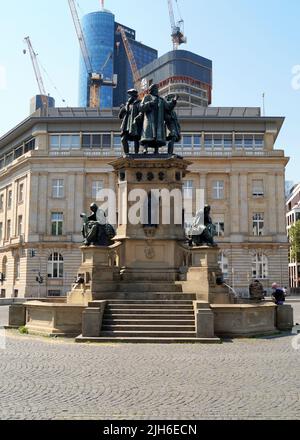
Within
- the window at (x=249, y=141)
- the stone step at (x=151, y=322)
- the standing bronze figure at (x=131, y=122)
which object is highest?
the window at (x=249, y=141)

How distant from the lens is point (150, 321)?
52.2 feet

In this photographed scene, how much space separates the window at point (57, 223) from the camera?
72.9 metres

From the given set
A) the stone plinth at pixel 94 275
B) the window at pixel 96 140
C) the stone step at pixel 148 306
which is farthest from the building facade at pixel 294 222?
the stone step at pixel 148 306

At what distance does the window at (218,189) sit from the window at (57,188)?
68.0 ft

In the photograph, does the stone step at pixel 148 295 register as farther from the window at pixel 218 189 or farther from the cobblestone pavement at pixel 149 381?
the window at pixel 218 189

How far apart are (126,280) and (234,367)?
27.8 ft

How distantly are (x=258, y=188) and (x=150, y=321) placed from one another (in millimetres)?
58455

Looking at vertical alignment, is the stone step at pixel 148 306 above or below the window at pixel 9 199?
below

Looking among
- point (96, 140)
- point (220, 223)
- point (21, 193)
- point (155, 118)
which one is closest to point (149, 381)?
point (155, 118)

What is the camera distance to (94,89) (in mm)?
170250

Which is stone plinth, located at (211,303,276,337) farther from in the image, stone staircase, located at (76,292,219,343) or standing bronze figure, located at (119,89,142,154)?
standing bronze figure, located at (119,89,142,154)

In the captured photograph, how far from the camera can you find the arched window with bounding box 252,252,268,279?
228 ft

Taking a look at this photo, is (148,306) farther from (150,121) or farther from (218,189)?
(218,189)

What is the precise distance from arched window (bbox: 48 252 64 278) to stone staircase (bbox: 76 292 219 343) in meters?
55.3
